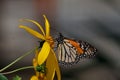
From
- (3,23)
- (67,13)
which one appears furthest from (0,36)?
(67,13)

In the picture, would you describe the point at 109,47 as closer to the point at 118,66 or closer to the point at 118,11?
the point at 118,66

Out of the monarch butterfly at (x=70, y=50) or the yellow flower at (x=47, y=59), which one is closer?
the yellow flower at (x=47, y=59)

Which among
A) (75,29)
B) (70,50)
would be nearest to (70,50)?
(70,50)

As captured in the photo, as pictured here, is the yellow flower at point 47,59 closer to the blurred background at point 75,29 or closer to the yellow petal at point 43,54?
the yellow petal at point 43,54

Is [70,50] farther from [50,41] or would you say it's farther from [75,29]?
[75,29]


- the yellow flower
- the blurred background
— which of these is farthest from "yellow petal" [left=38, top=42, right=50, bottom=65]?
the blurred background

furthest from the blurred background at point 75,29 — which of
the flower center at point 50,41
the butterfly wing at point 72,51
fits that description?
the flower center at point 50,41
